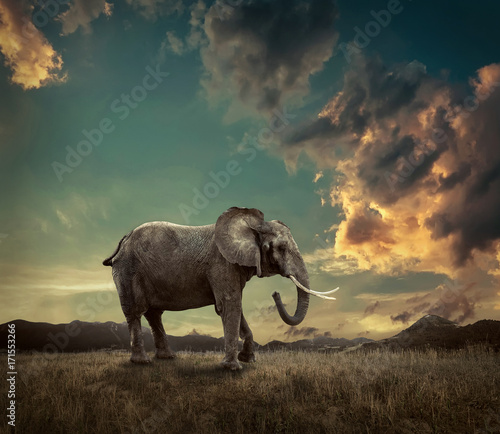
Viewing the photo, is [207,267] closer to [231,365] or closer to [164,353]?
[231,365]

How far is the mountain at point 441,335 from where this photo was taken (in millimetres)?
17234

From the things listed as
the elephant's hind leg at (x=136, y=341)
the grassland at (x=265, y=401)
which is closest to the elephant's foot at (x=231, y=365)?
the grassland at (x=265, y=401)

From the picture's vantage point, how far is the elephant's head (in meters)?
10.6

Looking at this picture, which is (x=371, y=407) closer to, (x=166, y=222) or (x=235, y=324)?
(x=235, y=324)

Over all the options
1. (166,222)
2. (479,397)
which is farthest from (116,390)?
(479,397)

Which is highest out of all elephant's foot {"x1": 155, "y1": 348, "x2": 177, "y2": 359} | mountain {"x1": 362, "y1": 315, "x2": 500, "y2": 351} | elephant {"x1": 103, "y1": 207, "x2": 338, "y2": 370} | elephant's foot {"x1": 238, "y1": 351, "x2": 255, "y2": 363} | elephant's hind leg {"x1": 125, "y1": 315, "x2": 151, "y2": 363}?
elephant {"x1": 103, "y1": 207, "x2": 338, "y2": 370}

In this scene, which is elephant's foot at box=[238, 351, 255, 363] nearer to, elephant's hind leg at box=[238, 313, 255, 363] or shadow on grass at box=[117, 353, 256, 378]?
elephant's hind leg at box=[238, 313, 255, 363]

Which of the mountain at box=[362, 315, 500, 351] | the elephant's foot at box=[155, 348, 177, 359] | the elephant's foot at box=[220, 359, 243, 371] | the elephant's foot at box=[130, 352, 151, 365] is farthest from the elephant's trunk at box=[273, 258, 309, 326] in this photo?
the mountain at box=[362, 315, 500, 351]

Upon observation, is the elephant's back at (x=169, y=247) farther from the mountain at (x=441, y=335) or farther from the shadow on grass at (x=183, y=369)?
the mountain at (x=441, y=335)

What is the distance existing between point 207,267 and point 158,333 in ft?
11.5

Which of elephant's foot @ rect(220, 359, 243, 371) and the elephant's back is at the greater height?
the elephant's back

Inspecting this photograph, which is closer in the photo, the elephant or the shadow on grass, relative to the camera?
the shadow on grass

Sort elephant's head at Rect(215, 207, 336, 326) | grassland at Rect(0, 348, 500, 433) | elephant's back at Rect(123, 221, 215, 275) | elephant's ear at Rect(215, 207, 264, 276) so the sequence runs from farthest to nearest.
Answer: elephant's back at Rect(123, 221, 215, 275)
elephant's head at Rect(215, 207, 336, 326)
elephant's ear at Rect(215, 207, 264, 276)
grassland at Rect(0, 348, 500, 433)

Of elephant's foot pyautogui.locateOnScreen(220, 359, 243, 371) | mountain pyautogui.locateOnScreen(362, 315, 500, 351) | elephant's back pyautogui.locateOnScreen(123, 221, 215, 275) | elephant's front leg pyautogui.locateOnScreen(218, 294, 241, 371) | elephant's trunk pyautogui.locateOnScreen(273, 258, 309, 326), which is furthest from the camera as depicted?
mountain pyautogui.locateOnScreen(362, 315, 500, 351)
